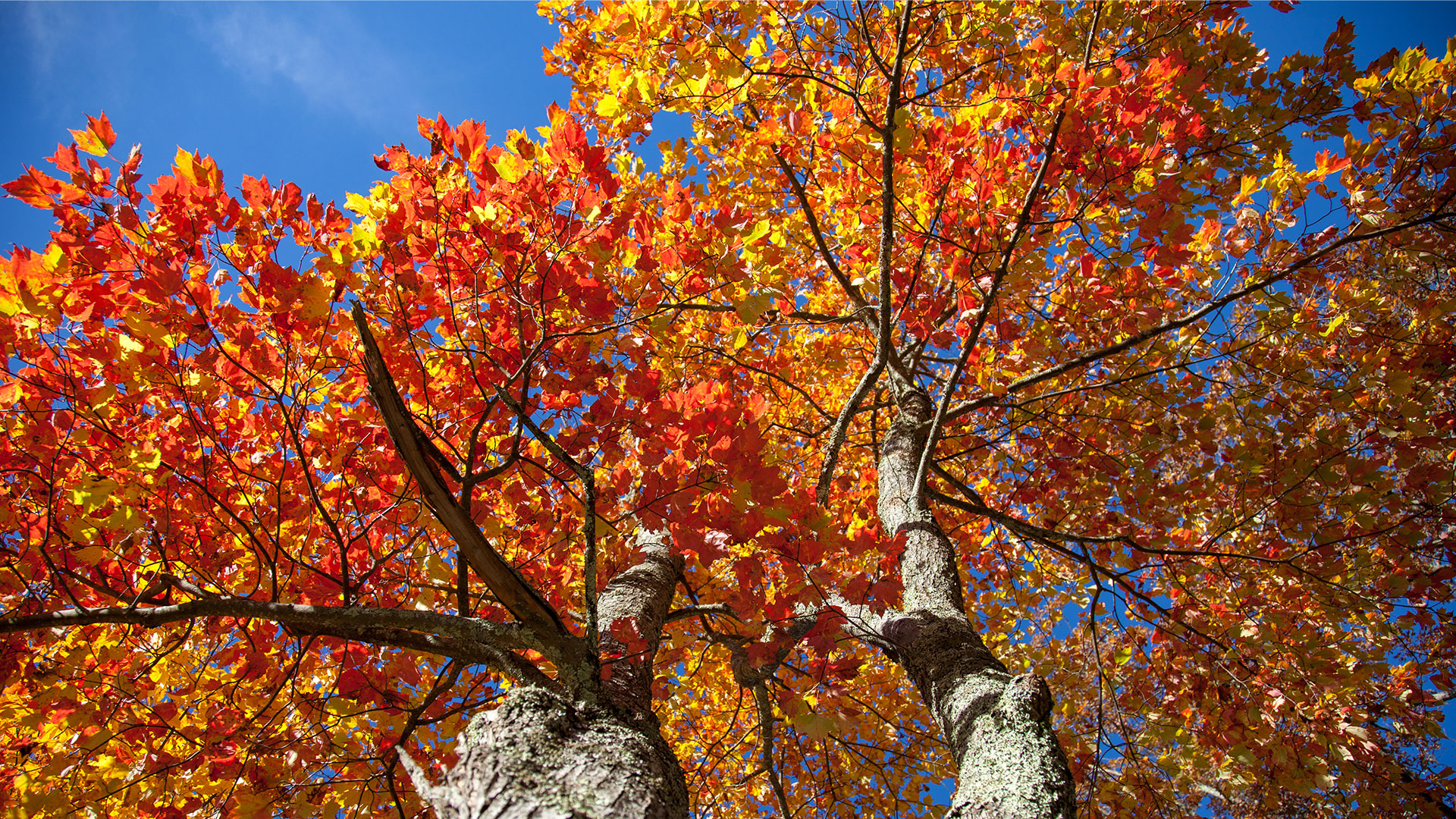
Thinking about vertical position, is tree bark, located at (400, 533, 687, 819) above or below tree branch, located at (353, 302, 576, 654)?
below

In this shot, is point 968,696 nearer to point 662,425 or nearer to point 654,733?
point 654,733

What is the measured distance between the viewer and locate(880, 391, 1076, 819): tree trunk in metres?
1.78

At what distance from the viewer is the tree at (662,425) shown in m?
2.12

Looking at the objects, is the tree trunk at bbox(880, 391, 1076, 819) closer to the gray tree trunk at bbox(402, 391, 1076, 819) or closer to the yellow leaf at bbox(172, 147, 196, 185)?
the gray tree trunk at bbox(402, 391, 1076, 819)

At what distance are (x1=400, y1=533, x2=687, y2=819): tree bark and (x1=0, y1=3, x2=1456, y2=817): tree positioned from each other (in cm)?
1

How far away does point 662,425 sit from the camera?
7.77ft

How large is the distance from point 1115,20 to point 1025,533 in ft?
8.65

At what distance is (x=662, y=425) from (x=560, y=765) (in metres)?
1.21

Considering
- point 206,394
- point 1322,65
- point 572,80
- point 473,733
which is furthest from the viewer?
point 572,80

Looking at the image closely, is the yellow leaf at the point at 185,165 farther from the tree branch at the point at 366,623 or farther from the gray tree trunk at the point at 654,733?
the gray tree trunk at the point at 654,733

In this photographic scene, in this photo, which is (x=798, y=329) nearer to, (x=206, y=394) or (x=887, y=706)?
(x=887, y=706)

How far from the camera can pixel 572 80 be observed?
4.75 m

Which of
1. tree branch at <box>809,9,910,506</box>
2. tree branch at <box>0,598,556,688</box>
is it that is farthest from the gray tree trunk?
tree branch at <box>809,9,910,506</box>

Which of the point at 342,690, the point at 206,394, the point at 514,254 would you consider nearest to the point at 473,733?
the point at 342,690
